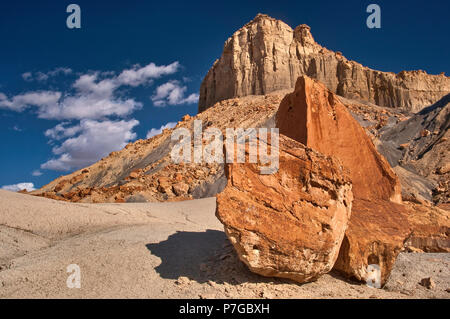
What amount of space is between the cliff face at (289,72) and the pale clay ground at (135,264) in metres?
32.7

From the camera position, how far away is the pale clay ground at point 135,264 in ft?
13.1

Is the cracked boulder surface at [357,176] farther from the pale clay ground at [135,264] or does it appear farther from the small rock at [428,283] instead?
the small rock at [428,283]

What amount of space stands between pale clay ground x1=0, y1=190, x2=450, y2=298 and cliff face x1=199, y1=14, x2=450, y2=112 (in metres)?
32.7

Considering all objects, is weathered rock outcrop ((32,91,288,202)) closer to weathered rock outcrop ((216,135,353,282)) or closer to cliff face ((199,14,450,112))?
cliff face ((199,14,450,112))

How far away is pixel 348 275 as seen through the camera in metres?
4.62

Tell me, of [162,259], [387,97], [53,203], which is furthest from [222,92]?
[162,259]

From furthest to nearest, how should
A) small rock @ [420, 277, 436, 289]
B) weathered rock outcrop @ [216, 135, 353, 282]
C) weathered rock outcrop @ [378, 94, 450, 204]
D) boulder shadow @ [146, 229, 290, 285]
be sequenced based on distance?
weathered rock outcrop @ [378, 94, 450, 204] < small rock @ [420, 277, 436, 289] < boulder shadow @ [146, 229, 290, 285] < weathered rock outcrop @ [216, 135, 353, 282]

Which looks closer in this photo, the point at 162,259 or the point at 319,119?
the point at 162,259

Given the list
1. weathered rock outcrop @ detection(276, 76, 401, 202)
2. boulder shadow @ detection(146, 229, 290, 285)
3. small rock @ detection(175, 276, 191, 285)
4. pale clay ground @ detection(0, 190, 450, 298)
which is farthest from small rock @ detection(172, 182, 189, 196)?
small rock @ detection(175, 276, 191, 285)

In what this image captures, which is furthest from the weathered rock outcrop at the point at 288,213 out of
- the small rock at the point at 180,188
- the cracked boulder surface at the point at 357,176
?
the small rock at the point at 180,188

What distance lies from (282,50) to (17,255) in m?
38.7

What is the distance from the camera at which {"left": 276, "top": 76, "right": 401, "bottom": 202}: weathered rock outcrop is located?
543cm
